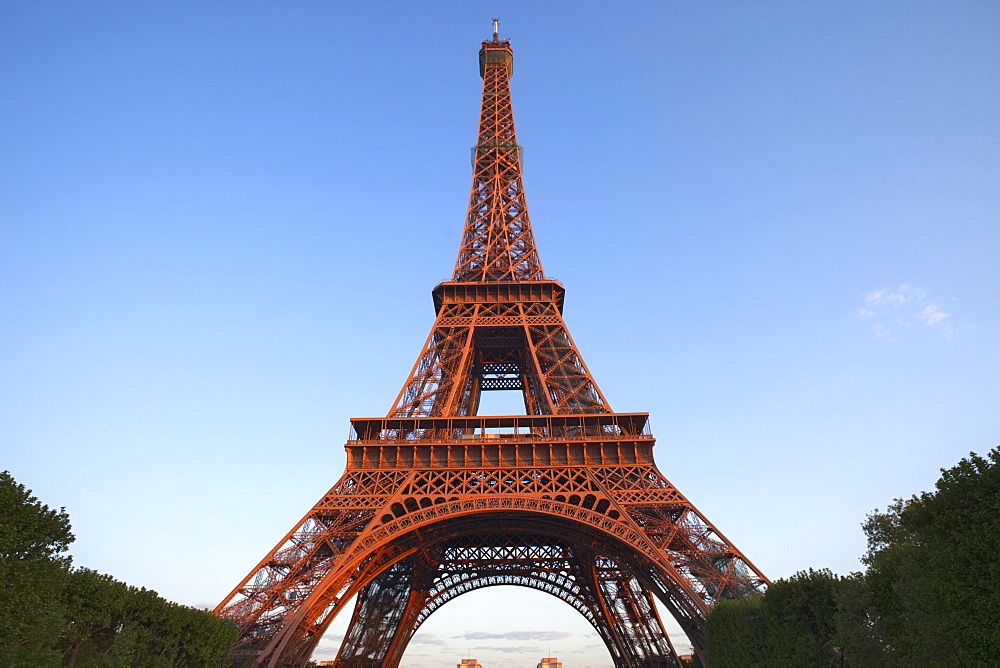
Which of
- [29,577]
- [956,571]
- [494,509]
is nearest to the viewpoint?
[956,571]

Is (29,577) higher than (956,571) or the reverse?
the reverse

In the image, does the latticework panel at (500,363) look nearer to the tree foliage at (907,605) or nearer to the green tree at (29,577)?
the tree foliage at (907,605)

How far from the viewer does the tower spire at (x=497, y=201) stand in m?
37.5

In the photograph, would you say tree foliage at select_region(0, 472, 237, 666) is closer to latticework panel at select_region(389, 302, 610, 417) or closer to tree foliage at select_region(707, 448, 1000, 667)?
latticework panel at select_region(389, 302, 610, 417)

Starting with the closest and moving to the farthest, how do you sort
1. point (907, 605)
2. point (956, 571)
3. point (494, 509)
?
point (956, 571)
point (907, 605)
point (494, 509)

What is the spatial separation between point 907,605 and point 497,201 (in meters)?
31.6

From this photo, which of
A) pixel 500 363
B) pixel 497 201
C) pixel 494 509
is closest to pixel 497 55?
pixel 497 201

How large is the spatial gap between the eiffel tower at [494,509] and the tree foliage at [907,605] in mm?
2688

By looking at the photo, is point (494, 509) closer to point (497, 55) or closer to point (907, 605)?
point (907, 605)

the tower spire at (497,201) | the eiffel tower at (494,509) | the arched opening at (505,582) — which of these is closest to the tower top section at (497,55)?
the tower spire at (497,201)

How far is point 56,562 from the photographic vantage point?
15180 mm

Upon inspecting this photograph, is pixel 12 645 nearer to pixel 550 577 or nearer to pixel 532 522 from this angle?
pixel 532 522

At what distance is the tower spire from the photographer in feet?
123

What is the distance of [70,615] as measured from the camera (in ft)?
53.2
